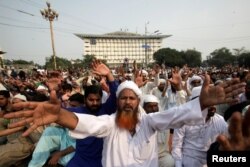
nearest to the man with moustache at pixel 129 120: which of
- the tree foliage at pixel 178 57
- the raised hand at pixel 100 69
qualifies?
the raised hand at pixel 100 69

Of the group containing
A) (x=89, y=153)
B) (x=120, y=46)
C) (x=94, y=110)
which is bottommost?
(x=89, y=153)

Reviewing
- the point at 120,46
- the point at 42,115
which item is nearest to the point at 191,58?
the point at 120,46

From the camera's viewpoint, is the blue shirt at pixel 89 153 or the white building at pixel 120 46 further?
the white building at pixel 120 46

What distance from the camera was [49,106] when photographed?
1854 millimetres

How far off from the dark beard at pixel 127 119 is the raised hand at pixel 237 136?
1.21 metres

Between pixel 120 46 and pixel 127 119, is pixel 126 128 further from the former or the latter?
pixel 120 46

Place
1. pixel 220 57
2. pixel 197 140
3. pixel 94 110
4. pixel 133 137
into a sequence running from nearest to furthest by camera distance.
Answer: pixel 133 137 < pixel 197 140 < pixel 94 110 < pixel 220 57

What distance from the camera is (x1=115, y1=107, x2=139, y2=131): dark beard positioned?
8.11 ft

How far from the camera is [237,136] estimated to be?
1.35 meters

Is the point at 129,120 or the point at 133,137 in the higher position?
the point at 129,120

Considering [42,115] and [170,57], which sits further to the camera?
[170,57]

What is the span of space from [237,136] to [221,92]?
0.62m

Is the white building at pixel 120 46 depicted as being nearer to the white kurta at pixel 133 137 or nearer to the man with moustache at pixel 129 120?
the man with moustache at pixel 129 120

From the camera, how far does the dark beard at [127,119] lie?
2.47 m
